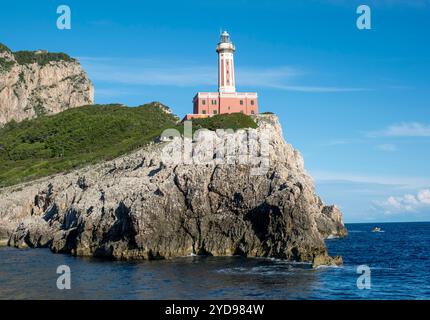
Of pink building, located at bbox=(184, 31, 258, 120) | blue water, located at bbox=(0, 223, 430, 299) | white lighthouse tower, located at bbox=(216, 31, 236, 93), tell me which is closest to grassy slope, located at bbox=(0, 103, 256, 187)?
pink building, located at bbox=(184, 31, 258, 120)

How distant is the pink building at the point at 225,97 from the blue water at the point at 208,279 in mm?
63994

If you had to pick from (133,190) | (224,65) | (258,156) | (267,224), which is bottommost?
(267,224)

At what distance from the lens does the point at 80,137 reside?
14700 centimetres

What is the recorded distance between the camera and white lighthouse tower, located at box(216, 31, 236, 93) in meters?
116

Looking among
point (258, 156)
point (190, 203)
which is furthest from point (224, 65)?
point (190, 203)

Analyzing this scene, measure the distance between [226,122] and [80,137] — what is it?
186ft

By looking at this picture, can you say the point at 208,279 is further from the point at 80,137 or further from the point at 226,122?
the point at 80,137

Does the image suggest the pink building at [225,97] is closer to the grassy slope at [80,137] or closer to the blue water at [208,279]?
the grassy slope at [80,137]

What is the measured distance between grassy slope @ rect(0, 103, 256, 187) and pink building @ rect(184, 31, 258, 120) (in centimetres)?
637

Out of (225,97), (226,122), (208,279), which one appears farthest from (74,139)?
(208,279)

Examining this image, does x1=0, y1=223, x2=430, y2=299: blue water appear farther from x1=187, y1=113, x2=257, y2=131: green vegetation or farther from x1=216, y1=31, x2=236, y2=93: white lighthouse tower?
x1=216, y1=31, x2=236, y2=93: white lighthouse tower
